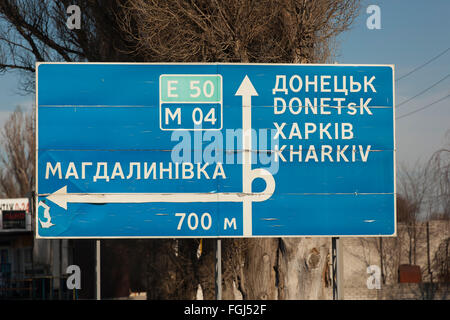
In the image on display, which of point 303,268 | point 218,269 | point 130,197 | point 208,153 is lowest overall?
point 303,268

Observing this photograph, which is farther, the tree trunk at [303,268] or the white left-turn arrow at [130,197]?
the tree trunk at [303,268]

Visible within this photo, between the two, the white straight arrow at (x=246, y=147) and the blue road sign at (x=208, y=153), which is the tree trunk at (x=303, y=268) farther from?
the white straight arrow at (x=246, y=147)

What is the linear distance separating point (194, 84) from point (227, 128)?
0.80 m

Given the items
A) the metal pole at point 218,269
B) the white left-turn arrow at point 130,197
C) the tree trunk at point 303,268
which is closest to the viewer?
the metal pole at point 218,269

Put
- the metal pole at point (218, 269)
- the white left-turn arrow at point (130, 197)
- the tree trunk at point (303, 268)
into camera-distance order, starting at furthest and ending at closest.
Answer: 1. the tree trunk at point (303, 268)
2. the white left-turn arrow at point (130, 197)
3. the metal pole at point (218, 269)

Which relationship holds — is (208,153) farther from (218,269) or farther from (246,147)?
(218,269)

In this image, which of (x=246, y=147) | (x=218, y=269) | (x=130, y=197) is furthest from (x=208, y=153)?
(x=218, y=269)

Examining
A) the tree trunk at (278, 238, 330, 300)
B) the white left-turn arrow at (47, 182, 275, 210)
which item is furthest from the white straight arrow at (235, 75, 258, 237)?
the tree trunk at (278, 238, 330, 300)

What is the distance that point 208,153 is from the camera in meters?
10.1

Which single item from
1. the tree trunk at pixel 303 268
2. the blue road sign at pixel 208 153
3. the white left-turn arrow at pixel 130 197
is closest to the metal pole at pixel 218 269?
the blue road sign at pixel 208 153

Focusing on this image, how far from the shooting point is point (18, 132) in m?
62.2

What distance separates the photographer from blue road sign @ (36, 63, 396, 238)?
1009cm

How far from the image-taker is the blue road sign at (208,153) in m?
10.1

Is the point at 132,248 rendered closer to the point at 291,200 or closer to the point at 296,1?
the point at 296,1
